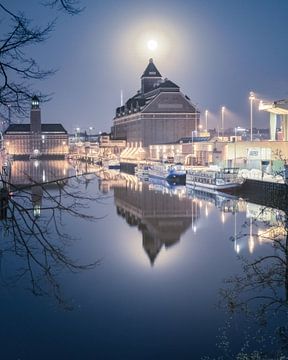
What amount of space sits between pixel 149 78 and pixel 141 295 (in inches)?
2356

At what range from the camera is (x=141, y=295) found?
844cm

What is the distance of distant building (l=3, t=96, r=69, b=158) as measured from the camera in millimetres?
86938

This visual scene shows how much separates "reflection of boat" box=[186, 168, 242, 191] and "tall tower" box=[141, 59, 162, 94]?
37.7 m

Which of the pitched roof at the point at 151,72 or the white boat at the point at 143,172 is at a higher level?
the pitched roof at the point at 151,72

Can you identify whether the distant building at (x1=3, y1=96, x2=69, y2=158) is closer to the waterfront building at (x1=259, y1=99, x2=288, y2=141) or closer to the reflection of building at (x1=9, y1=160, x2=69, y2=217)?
the reflection of building at (x1=9, y1=160, x2=69, y2=217)

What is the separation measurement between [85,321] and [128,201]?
1590 cm

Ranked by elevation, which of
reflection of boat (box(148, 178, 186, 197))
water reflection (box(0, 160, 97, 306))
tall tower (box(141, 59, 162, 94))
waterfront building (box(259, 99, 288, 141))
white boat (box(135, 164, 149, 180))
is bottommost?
reflection of boat (box(148, 178, 186, 197))

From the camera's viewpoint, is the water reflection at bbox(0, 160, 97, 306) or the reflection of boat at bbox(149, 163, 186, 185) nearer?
the water reflection at bbox(0, 160, 97, 306)

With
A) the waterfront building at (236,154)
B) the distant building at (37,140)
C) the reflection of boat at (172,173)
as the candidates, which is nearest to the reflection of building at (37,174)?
the reflection of boat at (172,173)

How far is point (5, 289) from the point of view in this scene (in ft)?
28.1

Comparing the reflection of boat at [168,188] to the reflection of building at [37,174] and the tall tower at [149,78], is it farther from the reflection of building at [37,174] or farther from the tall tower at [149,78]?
the tall tower at [149,78]

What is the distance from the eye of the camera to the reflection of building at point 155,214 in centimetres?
1388

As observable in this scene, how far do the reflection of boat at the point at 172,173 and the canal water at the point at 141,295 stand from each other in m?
17.5

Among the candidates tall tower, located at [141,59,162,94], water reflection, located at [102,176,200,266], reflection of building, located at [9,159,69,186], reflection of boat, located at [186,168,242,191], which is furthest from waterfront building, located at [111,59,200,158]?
water reflection, located at [102,176,200,266]
